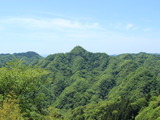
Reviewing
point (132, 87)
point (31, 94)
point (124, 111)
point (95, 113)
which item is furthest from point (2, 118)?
A: point (132, 87)

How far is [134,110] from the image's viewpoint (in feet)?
325

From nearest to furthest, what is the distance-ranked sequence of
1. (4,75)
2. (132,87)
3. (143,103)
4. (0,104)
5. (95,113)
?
(0,104) < (4,75) < (143,103) < (95,113) < (132,87)

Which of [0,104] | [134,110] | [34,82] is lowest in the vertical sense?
[134,110]

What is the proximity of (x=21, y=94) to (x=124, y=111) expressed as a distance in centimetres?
7180

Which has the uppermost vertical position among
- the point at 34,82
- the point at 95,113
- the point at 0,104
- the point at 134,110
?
the point at 34,82

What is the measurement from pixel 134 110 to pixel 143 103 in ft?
32.7

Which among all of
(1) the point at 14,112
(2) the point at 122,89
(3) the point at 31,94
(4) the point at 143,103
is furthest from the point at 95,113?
(1) the point at 14,112

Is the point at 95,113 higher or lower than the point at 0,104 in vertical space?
lower

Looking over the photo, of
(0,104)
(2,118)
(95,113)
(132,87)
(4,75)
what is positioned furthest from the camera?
(132,87)

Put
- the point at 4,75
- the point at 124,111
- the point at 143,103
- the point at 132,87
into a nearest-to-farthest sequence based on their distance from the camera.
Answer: the point at 4,75, the point at 124,111, the point at 143,103, the point at 132,87

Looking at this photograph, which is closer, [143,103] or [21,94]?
[21,94]

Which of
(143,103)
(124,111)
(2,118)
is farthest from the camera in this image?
(143,103)

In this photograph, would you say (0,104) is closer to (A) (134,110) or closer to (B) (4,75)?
(B) (4,75)

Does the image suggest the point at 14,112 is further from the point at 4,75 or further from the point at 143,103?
the point at 143,103
